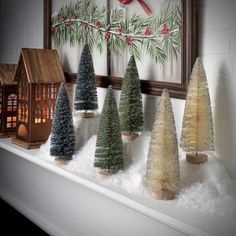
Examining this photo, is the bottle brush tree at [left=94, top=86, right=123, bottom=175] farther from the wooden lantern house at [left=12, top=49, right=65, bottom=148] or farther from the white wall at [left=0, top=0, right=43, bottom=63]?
the white wall at [left=0, top=0, right=43, bottom=63]

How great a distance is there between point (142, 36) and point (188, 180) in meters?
0.68

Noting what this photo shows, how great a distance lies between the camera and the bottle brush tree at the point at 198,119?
1421mm

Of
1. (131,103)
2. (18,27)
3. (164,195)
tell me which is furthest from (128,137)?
(18,27)

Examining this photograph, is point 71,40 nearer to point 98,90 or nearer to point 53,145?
point 98,90

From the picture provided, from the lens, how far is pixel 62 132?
177cm

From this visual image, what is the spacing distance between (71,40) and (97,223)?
100 cm

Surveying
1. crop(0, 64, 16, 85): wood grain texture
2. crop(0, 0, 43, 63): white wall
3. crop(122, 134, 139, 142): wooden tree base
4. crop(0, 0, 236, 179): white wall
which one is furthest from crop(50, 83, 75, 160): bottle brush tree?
crop(0, 0, 43, 63): white wall

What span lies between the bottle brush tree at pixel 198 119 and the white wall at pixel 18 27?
1.38m

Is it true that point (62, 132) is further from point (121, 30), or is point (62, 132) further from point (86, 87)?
point (121, 30)

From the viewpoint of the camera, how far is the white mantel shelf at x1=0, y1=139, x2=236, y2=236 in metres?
1.24

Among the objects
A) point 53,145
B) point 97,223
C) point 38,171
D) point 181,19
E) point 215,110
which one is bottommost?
point 97,223

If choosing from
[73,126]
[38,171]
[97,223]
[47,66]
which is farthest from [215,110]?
[38,171]

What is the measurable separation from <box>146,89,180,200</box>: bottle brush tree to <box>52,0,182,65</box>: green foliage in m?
0.36

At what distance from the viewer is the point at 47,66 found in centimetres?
214
